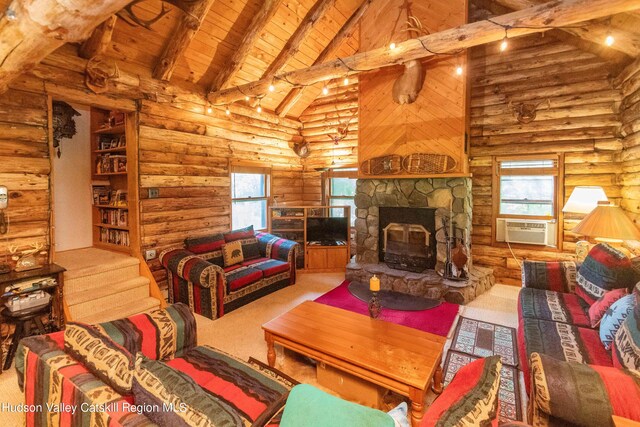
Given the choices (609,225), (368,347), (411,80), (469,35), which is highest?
(411,80)

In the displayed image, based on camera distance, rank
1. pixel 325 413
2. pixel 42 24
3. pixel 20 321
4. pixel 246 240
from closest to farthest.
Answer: pixel 325 413 < pixel 42 24 < pixel 20 321 < pixel 246 240

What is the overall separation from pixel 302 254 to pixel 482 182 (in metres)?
3.44

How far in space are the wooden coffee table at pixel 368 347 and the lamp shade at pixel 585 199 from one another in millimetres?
2971

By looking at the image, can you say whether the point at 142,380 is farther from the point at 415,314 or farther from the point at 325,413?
the point at 415,314

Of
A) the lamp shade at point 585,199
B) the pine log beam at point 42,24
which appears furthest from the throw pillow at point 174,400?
the lamp shade at point 585,199

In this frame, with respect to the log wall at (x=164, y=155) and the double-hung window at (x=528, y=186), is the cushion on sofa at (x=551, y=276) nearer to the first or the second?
the double-hung window at (x=528, y=186)

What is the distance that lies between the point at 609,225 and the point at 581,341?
1.65m

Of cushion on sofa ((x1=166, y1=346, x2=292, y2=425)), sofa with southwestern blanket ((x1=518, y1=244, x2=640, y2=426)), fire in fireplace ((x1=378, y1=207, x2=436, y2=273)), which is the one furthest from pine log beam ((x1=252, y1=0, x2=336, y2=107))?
sofa with southwestern blanket ((x1=518, y1=244, x2=640, y2=426))

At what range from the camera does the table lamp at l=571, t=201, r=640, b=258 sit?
3.19 metres

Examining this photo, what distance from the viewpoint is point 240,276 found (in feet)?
14.0

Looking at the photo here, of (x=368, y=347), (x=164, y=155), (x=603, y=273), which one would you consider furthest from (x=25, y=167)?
(x=603, y=273)

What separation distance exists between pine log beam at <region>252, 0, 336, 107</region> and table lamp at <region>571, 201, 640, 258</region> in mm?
4328

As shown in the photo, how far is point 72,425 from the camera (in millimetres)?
1463

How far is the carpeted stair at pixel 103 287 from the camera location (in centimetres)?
356
